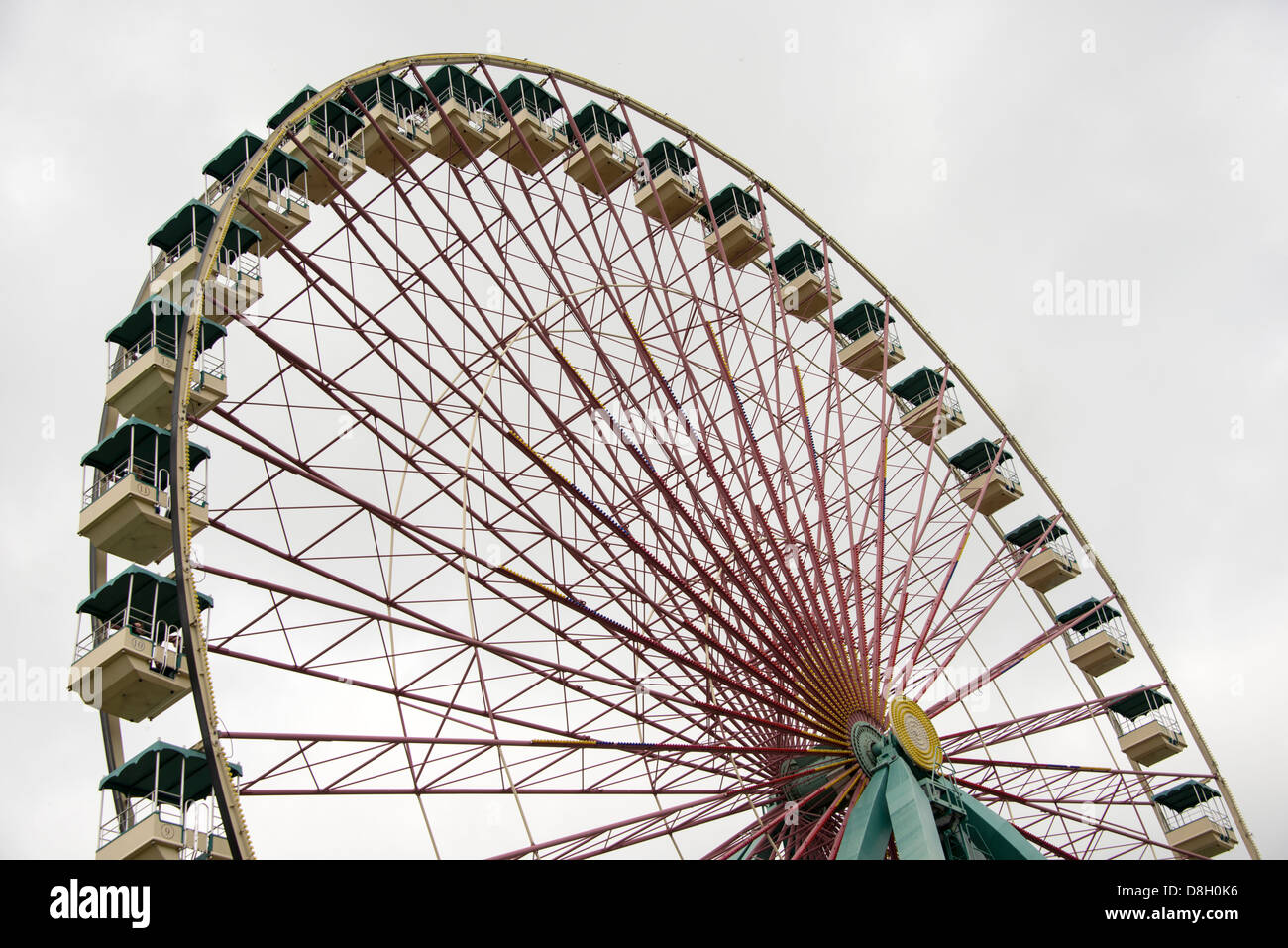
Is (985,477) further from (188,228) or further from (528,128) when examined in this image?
(188,228)

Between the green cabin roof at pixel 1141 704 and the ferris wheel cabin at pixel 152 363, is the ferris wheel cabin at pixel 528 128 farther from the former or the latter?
the green cabin roof at pixel 1141 704

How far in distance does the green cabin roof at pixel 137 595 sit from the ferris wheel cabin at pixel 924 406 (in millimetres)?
17515

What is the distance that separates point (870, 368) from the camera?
27.0 meters

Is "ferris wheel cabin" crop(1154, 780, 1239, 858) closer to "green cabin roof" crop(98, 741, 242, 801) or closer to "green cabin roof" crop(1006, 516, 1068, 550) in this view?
"green cabin roof" crop(1006, 516, 1068, 550)

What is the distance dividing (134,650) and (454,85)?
11.8m

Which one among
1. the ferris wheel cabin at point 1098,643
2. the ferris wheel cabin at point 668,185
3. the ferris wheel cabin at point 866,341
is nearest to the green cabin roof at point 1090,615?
the ferris wheel cabin at point 1098,643

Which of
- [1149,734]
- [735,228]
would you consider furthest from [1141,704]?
[735,228]

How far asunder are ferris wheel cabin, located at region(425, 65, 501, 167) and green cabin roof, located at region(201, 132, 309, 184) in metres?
3.09

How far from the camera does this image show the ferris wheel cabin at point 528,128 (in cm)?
2206

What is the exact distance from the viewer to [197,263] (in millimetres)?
15891

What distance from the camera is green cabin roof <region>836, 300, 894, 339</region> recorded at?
27.0 m

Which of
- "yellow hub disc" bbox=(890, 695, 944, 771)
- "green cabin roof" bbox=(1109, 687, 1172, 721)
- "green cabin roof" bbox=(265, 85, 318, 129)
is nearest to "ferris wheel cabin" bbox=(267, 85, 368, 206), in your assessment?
"green cabin roof" bbox=(265, 85, 318, 129)
